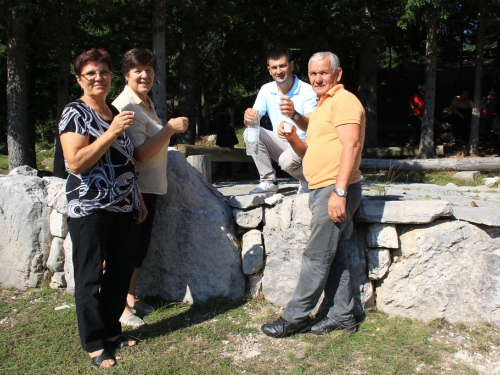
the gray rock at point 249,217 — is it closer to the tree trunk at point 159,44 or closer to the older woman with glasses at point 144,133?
the older woman with glasses at point 144,133

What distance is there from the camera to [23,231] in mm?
4637

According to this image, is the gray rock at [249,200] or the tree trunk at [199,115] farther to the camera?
the tree trunk at [199,115]

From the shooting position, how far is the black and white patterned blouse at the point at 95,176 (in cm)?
304

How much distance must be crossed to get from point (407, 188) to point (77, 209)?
11.9 feet

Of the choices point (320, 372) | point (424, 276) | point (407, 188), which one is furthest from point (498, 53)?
point (320, 372)

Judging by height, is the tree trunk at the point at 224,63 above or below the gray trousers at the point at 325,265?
above

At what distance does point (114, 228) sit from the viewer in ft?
10.6

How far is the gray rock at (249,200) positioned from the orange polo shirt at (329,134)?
85 cm

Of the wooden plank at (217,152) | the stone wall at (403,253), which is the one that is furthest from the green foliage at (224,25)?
the stone wall at (403,253)

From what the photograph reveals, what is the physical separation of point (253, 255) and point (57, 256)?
1858 millimetres

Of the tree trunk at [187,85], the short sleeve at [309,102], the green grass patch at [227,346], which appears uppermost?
the tree trunk at [187,85]

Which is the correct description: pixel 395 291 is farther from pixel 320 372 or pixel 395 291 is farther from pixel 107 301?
pixel 107 301

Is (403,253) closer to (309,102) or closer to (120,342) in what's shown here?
(309,102)

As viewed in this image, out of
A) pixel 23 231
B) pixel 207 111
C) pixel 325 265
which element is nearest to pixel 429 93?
pixel 325 265
